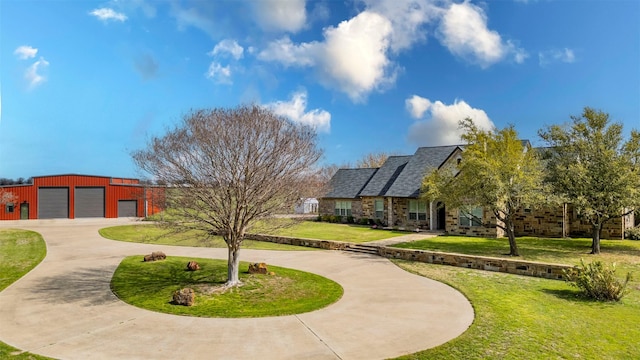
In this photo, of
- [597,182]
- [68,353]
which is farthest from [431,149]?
[68,353]

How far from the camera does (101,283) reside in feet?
42.5

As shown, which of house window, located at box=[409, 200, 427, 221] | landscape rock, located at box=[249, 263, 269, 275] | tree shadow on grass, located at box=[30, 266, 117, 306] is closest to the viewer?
tree shadow on grass, located at box=[30, 266, 117, 306]

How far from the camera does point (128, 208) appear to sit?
1704 inches

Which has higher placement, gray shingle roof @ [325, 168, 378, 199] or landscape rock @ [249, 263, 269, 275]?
gray shingle roof @ [325, 168, 378, 199]

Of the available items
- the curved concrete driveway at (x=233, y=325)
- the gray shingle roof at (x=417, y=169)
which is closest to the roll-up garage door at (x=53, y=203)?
the curved concrete driveway at (x=233, y=325)

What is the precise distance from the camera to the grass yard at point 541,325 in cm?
718

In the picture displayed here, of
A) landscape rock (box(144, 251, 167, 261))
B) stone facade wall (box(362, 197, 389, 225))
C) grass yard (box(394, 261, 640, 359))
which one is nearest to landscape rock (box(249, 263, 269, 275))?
landscape rock (box(144, 251, 167, 261))

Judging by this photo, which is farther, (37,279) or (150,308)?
(37,279)

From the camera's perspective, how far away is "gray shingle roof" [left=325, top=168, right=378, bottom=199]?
34.8m

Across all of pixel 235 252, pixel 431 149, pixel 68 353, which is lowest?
pixel 68 353

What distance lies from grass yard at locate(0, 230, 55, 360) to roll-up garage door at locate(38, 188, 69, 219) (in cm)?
1357

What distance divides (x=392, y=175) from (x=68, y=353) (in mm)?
28230

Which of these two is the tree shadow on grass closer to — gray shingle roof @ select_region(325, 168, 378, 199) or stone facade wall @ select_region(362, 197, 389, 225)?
stone facade wall @ select_region(362, 197, 389, 225)

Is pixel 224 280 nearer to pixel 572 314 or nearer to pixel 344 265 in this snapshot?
pixel 344 265
